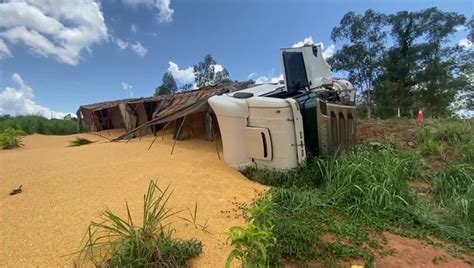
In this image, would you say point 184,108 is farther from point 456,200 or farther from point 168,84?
point 168,84

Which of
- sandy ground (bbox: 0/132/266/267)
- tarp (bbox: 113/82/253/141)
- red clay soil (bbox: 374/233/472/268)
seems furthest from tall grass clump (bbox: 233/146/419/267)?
tarp (bbox: 113/82/253/141)

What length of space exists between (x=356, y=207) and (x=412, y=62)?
1455 centimetres

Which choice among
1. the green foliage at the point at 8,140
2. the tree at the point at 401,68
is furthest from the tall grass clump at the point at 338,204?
the tree at the point at 401,68

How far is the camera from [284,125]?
157 inches

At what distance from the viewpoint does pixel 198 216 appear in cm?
291

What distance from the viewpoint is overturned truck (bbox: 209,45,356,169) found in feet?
13.2

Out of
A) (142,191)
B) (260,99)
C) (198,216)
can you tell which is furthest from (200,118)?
(198,216)

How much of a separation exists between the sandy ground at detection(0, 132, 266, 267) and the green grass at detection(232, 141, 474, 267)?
47cm

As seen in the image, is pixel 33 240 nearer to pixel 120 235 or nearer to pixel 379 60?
pixel 120 235

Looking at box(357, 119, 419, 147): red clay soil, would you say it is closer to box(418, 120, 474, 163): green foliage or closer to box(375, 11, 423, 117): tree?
box(418, 120, 474, 163): green foliage

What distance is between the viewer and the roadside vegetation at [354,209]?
7.33ft

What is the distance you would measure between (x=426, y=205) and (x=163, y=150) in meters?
4.11

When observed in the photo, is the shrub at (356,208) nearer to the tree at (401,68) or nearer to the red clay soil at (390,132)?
the red clay soil at (390,132)

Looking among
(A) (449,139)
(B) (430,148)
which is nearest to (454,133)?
(A) (449,139)
